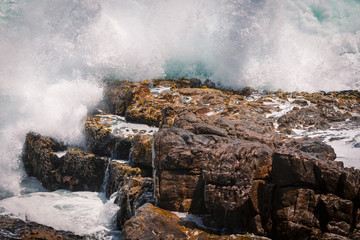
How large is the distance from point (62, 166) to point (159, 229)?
6.83 meters

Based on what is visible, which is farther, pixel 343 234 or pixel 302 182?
pixel 302 182

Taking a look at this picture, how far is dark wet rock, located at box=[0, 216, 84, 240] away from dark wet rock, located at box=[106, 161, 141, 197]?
2.00m

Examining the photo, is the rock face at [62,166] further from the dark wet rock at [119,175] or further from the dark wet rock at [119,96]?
the dark wet rock at [119,96]

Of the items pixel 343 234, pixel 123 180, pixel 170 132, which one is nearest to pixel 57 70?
pixel 123 180

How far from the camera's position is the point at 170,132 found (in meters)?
6.50

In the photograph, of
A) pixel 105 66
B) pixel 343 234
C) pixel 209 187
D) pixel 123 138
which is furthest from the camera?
pixel 105 66

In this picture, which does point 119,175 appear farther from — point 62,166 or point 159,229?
point 159,229

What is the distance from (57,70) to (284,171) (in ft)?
42.0

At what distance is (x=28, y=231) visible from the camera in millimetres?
7402

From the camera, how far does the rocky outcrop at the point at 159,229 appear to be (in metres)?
4.74

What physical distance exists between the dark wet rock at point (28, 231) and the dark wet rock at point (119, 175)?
78.8 inches

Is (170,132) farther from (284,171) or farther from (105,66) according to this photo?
(105,66)

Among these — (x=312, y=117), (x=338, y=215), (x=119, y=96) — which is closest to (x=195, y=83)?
(x=119, y=96)

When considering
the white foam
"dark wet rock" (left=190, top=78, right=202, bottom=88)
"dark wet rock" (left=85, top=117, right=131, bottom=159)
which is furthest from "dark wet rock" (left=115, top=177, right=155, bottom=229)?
"dark wet rock" (left=190, top=78, right=202, bottom=88)
